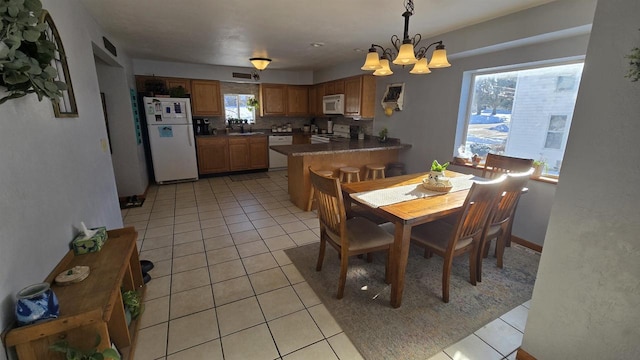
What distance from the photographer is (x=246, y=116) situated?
6441mm

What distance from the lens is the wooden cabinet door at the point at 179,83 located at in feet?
17.3

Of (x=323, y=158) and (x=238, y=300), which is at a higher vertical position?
(x=323, y=158)

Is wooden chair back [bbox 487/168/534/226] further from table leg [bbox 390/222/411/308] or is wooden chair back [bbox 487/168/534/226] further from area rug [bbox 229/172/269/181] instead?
area rug [bbox 229/172/269/181]

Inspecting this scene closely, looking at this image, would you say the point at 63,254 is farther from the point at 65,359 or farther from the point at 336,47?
the point at 336,47

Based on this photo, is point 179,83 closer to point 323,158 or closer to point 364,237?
point 323,158

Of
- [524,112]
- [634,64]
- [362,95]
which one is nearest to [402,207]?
[634,64]

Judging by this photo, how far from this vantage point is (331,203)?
1.97 meters

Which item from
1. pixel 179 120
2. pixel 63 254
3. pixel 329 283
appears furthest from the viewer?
pixel 179 120

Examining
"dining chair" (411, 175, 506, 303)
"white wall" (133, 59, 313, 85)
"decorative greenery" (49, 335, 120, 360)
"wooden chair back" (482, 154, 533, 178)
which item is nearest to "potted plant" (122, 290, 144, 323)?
"decorative greenery" (49, 335, 120, 360)

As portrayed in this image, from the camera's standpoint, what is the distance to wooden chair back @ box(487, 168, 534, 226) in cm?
195

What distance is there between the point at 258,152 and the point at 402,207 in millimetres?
4691

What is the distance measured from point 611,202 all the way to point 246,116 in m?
6.30

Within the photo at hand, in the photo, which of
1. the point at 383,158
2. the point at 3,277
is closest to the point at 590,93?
the point at 3,277

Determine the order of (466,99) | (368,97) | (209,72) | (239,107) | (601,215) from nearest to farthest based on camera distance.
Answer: (601,215) → (466,99) → (368,97) → (209,72) → (239,107)
